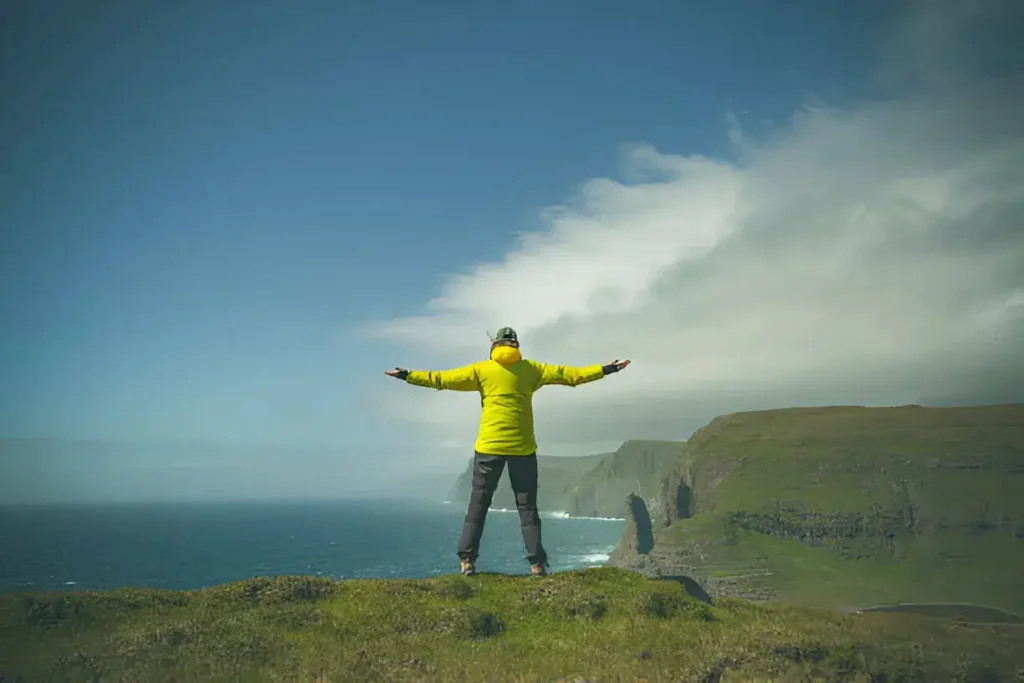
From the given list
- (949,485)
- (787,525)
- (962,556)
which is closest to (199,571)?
(787,525)

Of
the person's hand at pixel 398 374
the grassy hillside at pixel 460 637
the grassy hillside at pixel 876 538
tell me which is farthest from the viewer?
the grassy hillside at pixel 876 538

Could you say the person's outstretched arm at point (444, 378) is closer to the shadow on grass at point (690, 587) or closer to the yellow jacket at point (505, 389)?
the yellow jacket at point (505, 389)

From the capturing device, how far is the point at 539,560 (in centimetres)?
1361

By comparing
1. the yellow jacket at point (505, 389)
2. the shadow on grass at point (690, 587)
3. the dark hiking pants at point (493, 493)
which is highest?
the yellow jacket at point (505, 389)

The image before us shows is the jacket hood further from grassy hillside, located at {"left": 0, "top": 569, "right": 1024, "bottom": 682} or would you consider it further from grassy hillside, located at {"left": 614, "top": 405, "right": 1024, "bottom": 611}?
grassy hillside, located at {"left": 614, "top": 405, "right": 1024, "bottom": 611}

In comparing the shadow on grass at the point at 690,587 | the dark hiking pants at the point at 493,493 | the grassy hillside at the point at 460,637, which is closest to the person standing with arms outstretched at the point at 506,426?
the dark hiking pants at the point at 493,493

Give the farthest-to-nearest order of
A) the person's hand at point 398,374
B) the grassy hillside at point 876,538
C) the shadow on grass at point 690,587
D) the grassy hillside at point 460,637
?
the grassy hillside at point 876,538, the shadow on grass at point 690,587, the person's hand at point 398,374, the grassy hillside at point 460,637

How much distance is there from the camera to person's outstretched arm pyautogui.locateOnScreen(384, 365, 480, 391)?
1302 cm

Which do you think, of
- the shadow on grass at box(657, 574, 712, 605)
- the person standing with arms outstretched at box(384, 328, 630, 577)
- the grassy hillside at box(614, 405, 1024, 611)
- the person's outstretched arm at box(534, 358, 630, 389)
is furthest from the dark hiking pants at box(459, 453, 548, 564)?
the grassy hillside at box(614, 405, 1024, 611)

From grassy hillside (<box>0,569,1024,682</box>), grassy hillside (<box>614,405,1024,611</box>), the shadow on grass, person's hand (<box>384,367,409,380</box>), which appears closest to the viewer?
grassy hillside (<box>0,569,1024,682</box>)

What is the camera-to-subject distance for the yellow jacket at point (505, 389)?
13438mm

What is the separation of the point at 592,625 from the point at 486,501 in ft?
11.1

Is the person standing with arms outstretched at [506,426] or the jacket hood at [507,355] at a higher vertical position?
the jacket hood at [507,355]

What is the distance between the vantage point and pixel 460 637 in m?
10.0
